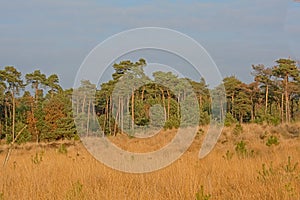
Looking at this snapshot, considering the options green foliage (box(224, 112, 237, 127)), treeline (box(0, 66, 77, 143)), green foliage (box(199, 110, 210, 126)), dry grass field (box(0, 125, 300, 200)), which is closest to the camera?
dry grass field (box(0, 125, 300, 200))

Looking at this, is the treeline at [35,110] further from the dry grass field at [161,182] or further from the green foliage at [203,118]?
the dry grass field at [161,182]

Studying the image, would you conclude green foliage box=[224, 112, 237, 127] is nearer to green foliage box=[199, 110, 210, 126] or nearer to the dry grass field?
green foliage box=[199, 110, 210, 126]

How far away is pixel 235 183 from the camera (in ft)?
20.5

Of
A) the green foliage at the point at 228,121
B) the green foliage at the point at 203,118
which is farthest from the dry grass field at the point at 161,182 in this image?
the green foliage at the point at 203,118

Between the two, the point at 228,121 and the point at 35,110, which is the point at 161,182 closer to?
the point at 228,121

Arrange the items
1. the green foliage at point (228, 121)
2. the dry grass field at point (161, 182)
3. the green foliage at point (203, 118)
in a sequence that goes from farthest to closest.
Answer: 1. the green foliage at point (203, 118)
2. the green foliage at point (228, 121)
3. the dry grass field at point (161, 182)

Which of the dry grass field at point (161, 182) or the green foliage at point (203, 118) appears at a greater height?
the green foliage at point (203, 118)

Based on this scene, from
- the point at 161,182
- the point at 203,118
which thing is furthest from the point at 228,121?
the point at 161,182

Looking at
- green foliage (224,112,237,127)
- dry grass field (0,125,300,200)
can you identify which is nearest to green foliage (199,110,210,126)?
green foliage (224,112,237,127)

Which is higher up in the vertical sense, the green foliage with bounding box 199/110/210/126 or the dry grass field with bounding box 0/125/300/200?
the green foliage with bounding box 199/110/210/126

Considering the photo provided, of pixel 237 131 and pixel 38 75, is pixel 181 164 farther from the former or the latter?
pixel 38 75

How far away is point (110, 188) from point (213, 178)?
1.77 m

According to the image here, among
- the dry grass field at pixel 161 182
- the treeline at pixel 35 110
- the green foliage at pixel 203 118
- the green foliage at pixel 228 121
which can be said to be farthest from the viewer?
the treeline at pixel 35 110

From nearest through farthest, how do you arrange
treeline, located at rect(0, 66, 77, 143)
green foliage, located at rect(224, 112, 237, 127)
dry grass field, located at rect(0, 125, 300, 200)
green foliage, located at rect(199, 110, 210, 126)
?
dry grass field, located at rect(0, 125, 300, 200)
green foliage, located at rect(224, 112, 237, 127)
green foliage, located at rect(199, 110, 210, 126)
treeline, located at rect(0, 66, 77, 143)
